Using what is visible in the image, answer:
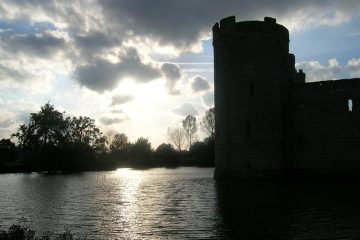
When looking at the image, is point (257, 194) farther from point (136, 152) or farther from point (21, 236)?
point (136, 152)

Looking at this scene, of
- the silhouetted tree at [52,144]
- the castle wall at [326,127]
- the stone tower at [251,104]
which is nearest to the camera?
the castle wall at [326,127]

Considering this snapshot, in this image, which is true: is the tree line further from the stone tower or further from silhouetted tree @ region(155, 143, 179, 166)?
the stone tower

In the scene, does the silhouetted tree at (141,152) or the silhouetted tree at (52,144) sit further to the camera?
the silhouetted tree at (141,152)

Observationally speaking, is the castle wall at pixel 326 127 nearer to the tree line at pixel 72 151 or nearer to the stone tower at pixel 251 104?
the stone tower at pixel 251 104

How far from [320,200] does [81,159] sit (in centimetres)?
6605

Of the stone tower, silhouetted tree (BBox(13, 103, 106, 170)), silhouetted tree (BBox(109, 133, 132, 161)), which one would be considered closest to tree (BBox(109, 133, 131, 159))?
silhouetted tree (BBox(109, 133, 132, 161))

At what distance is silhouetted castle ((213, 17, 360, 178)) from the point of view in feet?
111

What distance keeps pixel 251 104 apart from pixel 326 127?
5.70 metres

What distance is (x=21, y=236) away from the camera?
1136 centimetres

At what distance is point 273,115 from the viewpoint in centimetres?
3534

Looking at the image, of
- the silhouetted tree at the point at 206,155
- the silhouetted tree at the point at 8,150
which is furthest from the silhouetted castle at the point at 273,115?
the silhouetted tree at the point at 8,150

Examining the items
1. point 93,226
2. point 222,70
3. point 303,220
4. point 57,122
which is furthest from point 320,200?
point 57,122

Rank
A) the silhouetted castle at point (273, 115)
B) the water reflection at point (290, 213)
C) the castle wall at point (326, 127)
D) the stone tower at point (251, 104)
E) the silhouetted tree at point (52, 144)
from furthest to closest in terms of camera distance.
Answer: the silhouetted tree at point (52, 144) → the stone tower at point (251, 104) → the silhouetted castle at point (273, 115) → the castle wall at point (326, 127) → the water reflection at point (290, 213)

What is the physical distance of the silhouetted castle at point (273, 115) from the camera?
33.9 meters
